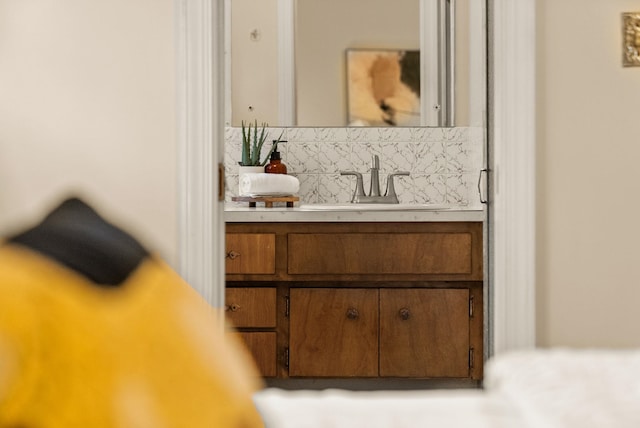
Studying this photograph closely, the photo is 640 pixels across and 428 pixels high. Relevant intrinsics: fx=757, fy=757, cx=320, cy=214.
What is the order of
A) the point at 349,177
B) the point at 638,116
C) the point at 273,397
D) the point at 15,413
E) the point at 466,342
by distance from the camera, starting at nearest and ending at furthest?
the point at 15,413, the point at 273,397, the point at 638,116, the point at 466,342, the point at 349,177

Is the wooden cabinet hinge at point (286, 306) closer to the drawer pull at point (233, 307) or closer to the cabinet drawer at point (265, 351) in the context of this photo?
the cabinet drawer at point (265, 351)

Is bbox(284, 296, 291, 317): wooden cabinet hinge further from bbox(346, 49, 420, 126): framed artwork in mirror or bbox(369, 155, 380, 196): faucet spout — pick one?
bbox(346, 49, 420, 126): framed artwork in mirror

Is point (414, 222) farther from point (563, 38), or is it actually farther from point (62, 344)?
point (62, 344)

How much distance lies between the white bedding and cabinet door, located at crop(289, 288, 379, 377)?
2222 mm

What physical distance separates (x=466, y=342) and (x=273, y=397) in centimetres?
239

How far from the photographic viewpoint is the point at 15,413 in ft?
1.60

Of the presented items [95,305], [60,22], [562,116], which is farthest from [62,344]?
[562,116]

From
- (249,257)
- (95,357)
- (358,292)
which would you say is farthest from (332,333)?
(95,357)

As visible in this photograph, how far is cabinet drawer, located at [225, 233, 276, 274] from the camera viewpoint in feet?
11.0

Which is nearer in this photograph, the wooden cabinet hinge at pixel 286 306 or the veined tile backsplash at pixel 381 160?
the wooden cabinet hinge at pixel 286 306

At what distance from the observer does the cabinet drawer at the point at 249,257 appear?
335cm

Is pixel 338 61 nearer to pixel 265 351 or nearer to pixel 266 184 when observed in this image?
pixel 266 184

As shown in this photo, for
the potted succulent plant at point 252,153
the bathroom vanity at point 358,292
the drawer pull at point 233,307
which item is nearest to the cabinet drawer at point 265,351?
the bathroom vanity at point 358,292

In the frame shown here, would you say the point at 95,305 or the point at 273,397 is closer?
the point at 95,305
